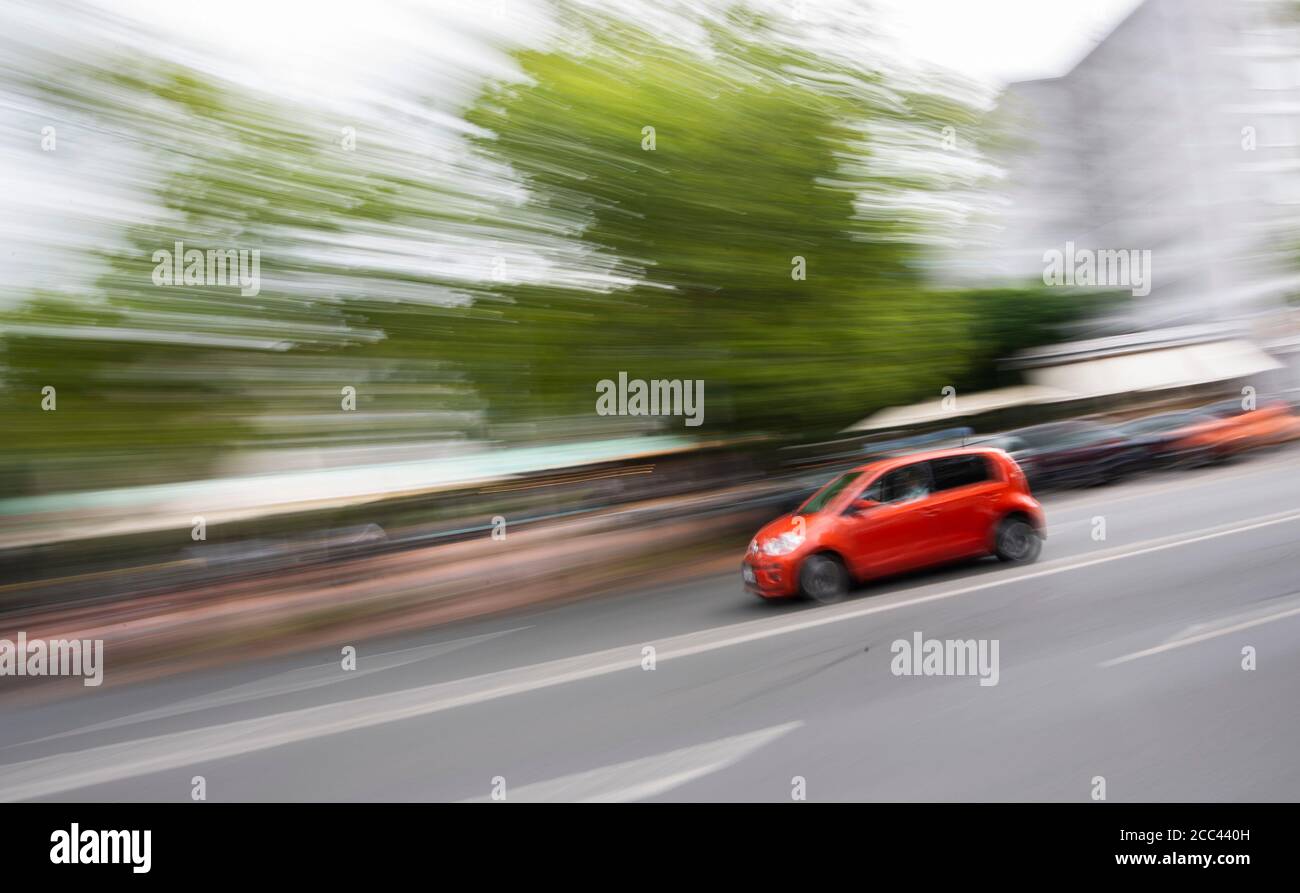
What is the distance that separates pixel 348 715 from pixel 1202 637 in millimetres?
6388

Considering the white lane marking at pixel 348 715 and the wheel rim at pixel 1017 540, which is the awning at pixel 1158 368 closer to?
the wheel rim at pixel 1017 540

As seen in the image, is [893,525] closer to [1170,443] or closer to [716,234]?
[716,234]

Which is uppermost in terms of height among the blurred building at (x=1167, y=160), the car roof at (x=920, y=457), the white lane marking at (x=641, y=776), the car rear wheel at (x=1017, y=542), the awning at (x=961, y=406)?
the blurred building at (x=1167, y=160)

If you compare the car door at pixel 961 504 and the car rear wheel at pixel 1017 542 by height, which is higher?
the car door at pixel 961 504

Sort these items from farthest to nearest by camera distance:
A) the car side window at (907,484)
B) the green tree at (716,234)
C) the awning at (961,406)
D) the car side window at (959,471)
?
the awning at (961,406)
the green tree at (716,234)
the car side window at (959,471)
the car side window at (907,484)

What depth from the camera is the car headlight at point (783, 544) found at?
8.71 m

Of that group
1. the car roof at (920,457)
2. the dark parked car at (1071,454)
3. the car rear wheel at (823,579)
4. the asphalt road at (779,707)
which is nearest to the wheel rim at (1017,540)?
the asphalt road at (779,707)

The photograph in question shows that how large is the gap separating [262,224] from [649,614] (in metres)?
6.71

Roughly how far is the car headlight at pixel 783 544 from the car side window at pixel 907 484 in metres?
0.97

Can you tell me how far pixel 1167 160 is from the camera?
43469mm

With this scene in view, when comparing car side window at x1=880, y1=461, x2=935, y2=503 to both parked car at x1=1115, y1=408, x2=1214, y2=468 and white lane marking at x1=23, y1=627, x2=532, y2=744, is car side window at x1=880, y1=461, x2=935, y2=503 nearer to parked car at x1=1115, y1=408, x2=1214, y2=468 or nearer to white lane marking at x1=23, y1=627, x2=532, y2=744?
white lane marking at x1=23, y1=627, x2=532, y2=744

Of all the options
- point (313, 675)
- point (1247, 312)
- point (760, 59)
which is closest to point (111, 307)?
point (313, 675)

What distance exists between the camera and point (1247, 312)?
1184 inches

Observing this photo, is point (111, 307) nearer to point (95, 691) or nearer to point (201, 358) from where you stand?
point (201, 358)
